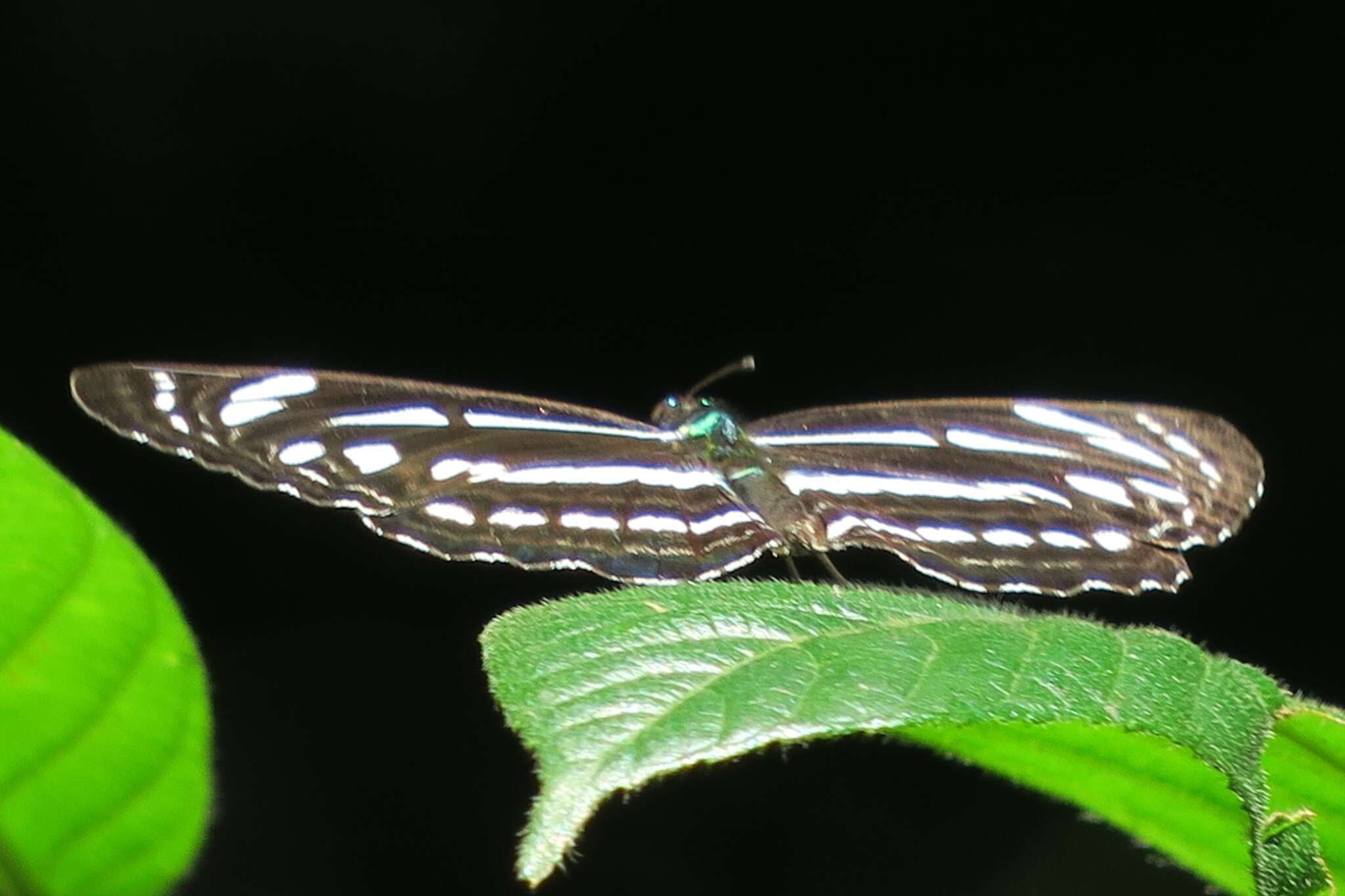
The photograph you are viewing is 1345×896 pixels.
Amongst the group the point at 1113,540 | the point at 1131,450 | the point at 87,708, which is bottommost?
the point at 87,708

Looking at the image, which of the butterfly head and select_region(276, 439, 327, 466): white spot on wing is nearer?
select_region(276, 439, 327, 466): white spot on wing

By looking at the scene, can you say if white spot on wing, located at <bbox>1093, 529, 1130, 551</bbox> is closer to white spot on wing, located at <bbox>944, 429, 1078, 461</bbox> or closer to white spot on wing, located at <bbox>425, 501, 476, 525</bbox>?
white spot on wing, located at <bbox>944, 429, 1078, 461</bbox>

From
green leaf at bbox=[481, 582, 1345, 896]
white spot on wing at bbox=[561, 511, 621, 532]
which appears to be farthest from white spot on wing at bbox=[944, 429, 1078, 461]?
green leaf at bbox=[481, 582, 1345, 896]

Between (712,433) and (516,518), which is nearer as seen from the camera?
(516,518)

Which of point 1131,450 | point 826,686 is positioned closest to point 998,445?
point 1131,450

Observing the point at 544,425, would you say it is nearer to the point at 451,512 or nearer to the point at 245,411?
the point at 451,512

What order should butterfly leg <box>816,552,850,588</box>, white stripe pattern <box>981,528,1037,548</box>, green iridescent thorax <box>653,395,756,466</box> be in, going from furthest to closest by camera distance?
1. green iridescent thorax <box>653,395,756,466</box>
2. white stripe pattern <box>981,528,1037,548</box>
3. butterfly leg <box>816,552,850,588</box>

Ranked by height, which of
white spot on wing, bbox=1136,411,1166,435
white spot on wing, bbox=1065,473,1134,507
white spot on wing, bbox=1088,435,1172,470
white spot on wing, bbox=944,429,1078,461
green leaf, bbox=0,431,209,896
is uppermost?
white spot on wing, bbox=1136,411,1166,435

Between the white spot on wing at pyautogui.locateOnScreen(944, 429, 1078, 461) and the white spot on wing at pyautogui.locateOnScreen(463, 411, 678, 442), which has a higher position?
the white spot on wing at pyautogui.locateOnScreen(944, 429, 1078, 461)
